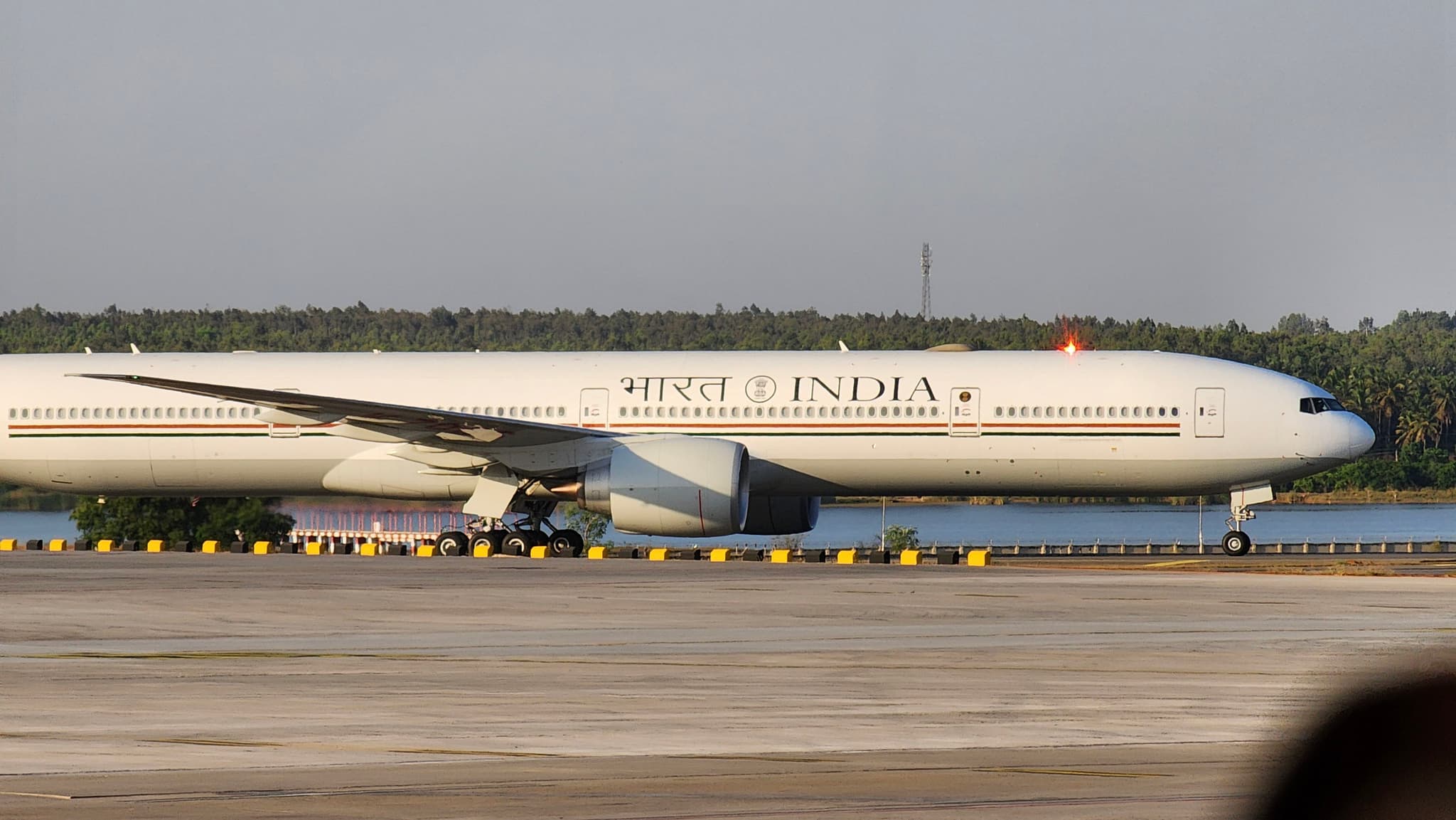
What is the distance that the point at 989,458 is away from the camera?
32469 millimetres

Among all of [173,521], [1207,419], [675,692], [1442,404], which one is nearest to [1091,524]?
[1442,404]

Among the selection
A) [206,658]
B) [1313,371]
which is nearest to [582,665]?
[206,658]

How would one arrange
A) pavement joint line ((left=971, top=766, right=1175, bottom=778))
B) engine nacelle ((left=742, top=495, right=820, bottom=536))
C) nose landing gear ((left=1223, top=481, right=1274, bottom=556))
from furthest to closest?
engine nacelle ((left=742, top=495, right=820, bottom=536)) < nose landing gear ((left=1223, top=481, right=1274, bottom=556)) < pavement joint line ((left=971, top=766, right=1175, bottom=778))

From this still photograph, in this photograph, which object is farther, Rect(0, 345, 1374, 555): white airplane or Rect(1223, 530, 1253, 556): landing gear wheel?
Rect(1223, 530, 1253, 556): landing gear wheel

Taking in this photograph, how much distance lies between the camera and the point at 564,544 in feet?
111

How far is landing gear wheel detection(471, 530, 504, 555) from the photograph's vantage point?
33.8 meters

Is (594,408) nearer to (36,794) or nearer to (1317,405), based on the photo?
(1317,405)

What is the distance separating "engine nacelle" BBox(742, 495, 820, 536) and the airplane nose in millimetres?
10274

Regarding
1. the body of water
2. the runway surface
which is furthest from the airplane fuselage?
the body of water

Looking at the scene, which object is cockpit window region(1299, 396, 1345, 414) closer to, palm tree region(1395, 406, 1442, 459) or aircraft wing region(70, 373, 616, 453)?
aircraft wing region(70, 373, 616, 453)

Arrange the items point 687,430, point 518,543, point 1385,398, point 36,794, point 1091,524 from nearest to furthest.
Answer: point 36,794
point 687,430
point 518,543
point 1091,524
point 1385,398

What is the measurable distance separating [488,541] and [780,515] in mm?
5967

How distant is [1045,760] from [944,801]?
4.98 ft

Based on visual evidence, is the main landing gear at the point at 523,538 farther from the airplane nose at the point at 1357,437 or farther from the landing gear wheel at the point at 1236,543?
the airplane nose at the point at 1357,437
